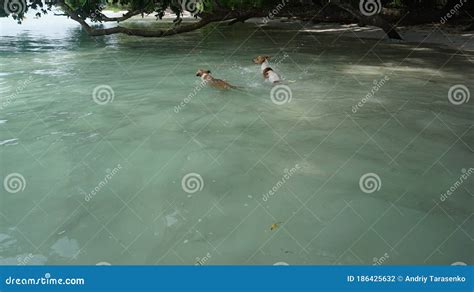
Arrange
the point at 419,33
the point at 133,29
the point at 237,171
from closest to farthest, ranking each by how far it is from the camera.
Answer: the point at 237,171 < the point at 133,29 < the point at 419,33

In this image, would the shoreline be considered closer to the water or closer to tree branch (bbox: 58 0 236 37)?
the water

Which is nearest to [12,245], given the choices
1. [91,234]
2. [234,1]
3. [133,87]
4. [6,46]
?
[91,234]

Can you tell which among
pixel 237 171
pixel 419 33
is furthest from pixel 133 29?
pixel 237 171

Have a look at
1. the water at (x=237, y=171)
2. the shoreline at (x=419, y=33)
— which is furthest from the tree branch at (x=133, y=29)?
the water at (x=237, y=171)

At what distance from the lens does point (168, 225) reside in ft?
12.5

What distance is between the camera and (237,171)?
15.9 ft

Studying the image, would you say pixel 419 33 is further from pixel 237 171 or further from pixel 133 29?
pixel 237 171

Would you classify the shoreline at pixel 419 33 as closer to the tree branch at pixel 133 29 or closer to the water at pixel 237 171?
the water at pixel 237 171

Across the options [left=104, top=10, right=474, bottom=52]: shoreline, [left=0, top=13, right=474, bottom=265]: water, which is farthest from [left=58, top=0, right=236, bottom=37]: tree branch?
[left=0, top=13, right=474, bottom=265]: water

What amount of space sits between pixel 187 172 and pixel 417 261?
8.63 feet

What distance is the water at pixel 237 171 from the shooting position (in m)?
3.50

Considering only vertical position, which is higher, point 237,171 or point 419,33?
point 419,33

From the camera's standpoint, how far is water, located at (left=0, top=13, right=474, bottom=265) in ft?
11.5

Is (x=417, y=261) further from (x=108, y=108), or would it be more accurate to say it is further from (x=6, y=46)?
(x=6, y=46)
